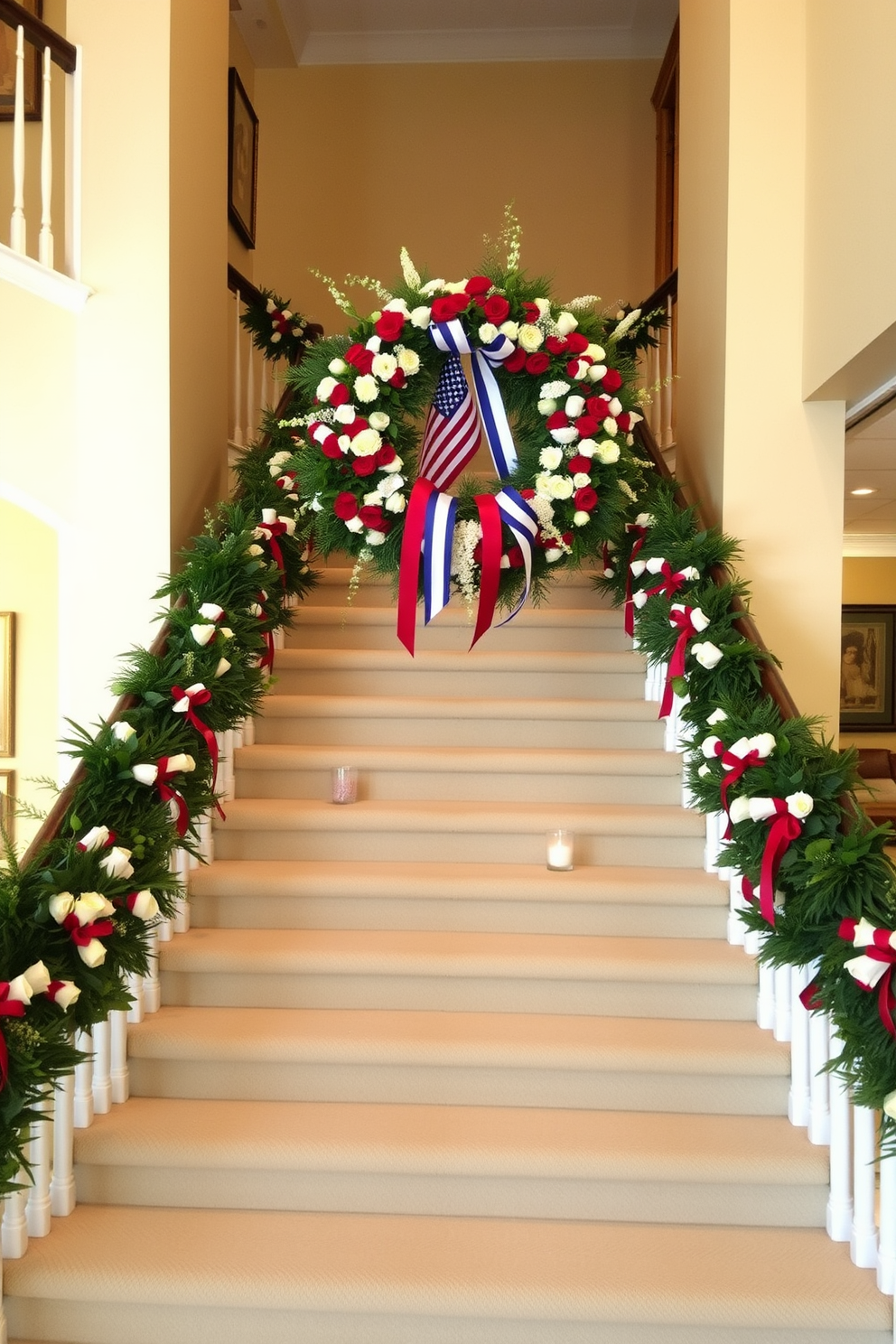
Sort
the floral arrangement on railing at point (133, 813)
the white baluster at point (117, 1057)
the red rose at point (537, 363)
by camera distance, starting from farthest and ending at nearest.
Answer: the red rose at point (537, 363), the white baluster at point (117, 1057), the floral arrangement on railing at point (133, 813)

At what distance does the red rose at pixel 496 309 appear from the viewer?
130 inches

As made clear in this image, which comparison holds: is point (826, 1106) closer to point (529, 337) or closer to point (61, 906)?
point (61, 906)

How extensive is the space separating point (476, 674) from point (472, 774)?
1.79ft

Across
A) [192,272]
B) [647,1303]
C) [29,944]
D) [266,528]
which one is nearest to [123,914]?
[29,944]

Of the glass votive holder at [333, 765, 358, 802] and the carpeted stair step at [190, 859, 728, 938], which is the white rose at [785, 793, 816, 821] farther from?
the glass votive holder at [333, 765, 358, 802]

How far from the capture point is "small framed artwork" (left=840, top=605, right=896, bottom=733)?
10234mm

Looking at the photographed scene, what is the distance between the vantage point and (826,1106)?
104 inches

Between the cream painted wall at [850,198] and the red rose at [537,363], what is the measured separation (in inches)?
36.2

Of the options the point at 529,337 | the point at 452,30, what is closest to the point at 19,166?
the point at 529,337

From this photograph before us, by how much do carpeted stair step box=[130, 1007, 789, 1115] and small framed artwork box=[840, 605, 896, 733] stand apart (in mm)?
7990

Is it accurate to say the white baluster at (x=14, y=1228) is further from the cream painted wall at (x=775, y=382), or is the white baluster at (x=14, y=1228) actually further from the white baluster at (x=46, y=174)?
the white baluster at (x=46, y=174)

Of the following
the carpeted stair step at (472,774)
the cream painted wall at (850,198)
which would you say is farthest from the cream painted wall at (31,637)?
the cream painted wall at (850,198)

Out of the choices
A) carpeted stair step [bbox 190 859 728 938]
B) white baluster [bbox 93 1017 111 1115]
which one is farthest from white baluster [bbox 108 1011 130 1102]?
carpeted stair step [bbox 190 859 728 938]

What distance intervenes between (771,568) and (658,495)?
48 centimetres
